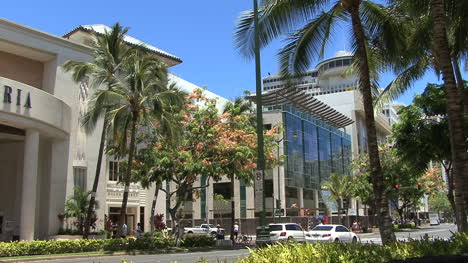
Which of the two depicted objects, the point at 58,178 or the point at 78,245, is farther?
the point at 58,178

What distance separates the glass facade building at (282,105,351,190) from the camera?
2473 inches

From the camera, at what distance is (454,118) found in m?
12.5

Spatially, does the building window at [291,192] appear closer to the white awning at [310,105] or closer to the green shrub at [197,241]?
the white awning at [310,105]

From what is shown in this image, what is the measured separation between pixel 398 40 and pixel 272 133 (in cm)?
2042

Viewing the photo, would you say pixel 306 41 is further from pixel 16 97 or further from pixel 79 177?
pixel 79 177

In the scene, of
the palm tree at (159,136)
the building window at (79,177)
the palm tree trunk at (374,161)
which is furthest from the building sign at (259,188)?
the building window at (79,177)

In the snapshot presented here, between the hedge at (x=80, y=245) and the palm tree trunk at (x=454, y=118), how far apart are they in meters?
18.8

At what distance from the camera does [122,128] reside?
26828 millimetres

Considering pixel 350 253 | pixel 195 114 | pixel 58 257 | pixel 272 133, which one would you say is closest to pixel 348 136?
pixel 272 133

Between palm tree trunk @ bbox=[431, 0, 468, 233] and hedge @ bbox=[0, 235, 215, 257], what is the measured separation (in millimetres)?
18828

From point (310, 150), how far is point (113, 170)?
38237mm

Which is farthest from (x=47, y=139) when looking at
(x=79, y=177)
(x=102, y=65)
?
(x=102, y=65)

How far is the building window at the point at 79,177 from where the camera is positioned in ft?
108

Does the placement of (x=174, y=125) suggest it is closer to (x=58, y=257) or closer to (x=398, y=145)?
(x=58, y=257)
